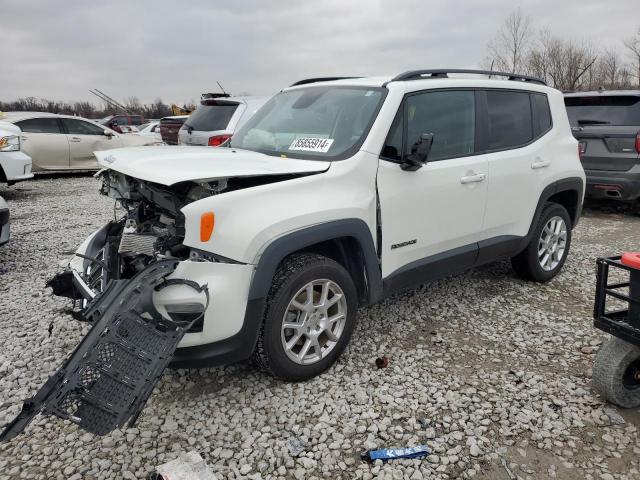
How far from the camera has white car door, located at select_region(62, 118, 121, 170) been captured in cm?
1199

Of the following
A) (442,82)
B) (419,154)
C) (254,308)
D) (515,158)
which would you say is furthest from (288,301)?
(515,158)

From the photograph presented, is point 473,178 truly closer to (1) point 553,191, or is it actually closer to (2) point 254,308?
(1) point 553,191

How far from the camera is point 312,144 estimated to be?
349 cm

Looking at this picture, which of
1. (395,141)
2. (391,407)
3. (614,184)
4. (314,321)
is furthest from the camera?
(614,184)

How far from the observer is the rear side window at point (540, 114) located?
460 centimetres

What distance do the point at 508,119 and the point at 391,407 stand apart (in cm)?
275

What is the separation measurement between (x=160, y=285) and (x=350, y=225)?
1185mm

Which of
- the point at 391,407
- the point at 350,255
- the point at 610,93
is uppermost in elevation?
the point at 610,93

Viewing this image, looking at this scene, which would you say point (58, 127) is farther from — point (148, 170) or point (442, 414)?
point (442, 414)

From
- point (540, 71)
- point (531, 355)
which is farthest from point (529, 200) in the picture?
point (540, 71)

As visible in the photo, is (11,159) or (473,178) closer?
(473,178)

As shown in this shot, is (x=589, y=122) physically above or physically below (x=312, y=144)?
above

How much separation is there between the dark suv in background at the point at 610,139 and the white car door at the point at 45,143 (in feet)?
35.8

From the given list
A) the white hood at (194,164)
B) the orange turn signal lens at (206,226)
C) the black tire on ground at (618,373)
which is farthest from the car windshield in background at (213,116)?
the black tire on ground at (618,373)
